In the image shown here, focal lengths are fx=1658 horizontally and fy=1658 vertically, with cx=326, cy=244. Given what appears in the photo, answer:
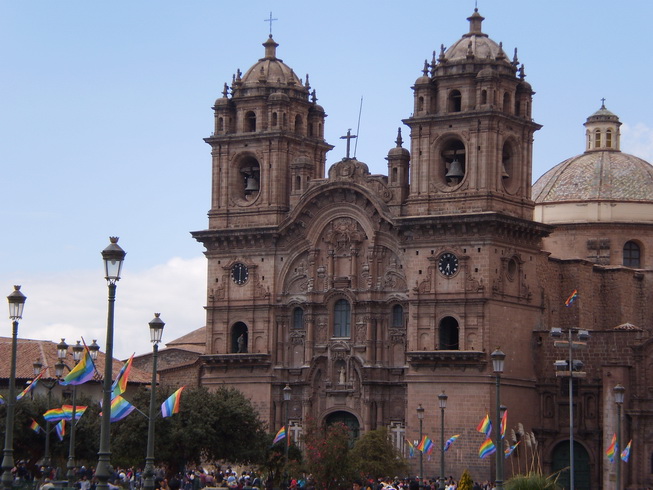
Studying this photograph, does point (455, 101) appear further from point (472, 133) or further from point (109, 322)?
point (109, 322)

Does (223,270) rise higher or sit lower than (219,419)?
higher

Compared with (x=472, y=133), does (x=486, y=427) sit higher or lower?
lower

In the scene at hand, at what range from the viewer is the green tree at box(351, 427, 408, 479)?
63.9 metres

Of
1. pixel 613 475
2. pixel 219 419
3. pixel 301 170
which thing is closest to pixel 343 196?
pixel 301 170

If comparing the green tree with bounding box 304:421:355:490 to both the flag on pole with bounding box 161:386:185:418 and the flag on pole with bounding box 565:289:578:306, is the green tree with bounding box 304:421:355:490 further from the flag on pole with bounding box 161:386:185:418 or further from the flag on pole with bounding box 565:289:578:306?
the flag on pole with bounding box 565:289:578:306

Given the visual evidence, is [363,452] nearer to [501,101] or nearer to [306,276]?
[306,276]

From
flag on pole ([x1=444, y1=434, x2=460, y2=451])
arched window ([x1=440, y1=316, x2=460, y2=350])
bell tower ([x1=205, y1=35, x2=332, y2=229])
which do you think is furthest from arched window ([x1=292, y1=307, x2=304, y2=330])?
flag on pole ([x1=444, y1=434, x2=460, y2=451])

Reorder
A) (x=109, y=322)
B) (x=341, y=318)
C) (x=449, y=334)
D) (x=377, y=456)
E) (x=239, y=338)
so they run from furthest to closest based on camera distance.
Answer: (x=239, y=338) → (x=341, y=318) → (x=449, y=334) → (x=377, y=456) → (x=109, y=322)

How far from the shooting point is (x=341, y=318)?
74.2 meters

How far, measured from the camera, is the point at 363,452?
65.3m

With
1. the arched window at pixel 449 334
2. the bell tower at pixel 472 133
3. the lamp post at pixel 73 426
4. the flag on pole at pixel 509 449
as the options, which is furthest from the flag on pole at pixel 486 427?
the lamp post at pixel 73 426

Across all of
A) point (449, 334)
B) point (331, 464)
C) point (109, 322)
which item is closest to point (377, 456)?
point (331, 464)

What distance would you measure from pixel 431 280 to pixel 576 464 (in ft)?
32.8

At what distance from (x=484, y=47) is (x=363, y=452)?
63.5 feet
